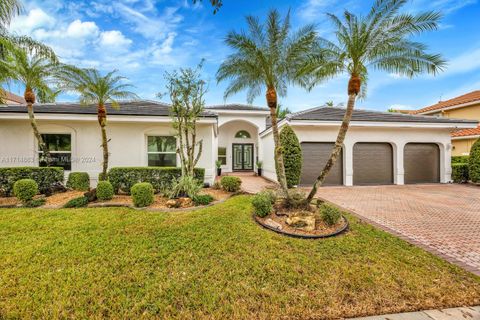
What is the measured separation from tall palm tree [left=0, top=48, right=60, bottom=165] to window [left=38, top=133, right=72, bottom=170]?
1310 mm

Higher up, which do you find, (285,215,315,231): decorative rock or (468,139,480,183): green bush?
(468,139,480,183): green bush

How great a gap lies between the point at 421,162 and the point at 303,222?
13595 mm

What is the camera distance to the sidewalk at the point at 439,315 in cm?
272

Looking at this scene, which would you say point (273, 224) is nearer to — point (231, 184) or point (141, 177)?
point (231, 184)

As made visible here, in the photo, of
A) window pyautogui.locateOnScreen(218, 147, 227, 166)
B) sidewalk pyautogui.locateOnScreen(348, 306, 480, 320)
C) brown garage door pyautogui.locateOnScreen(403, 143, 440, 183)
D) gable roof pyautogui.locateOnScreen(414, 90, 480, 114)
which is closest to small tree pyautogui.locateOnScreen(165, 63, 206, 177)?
sidewalk pyautogui.locateOnScreen(348, 306, 480, 320)

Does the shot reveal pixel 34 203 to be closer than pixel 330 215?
No

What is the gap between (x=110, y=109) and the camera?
36.0ft

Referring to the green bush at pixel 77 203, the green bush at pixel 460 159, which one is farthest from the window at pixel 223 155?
the green bush at pixel 460 159

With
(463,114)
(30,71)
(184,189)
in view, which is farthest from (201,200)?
(463,114)

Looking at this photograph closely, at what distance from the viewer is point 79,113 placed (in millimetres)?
10188

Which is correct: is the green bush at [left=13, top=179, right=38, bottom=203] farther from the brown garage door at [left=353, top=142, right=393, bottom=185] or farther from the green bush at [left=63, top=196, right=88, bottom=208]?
the brown garage door at [left=353, top=142, right=393, bottom=185]

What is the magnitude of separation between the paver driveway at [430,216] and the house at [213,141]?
2752 mm

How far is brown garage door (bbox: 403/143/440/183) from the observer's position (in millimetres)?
13492

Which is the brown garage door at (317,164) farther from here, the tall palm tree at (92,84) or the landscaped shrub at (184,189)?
the tall palm tree at (92,84)
